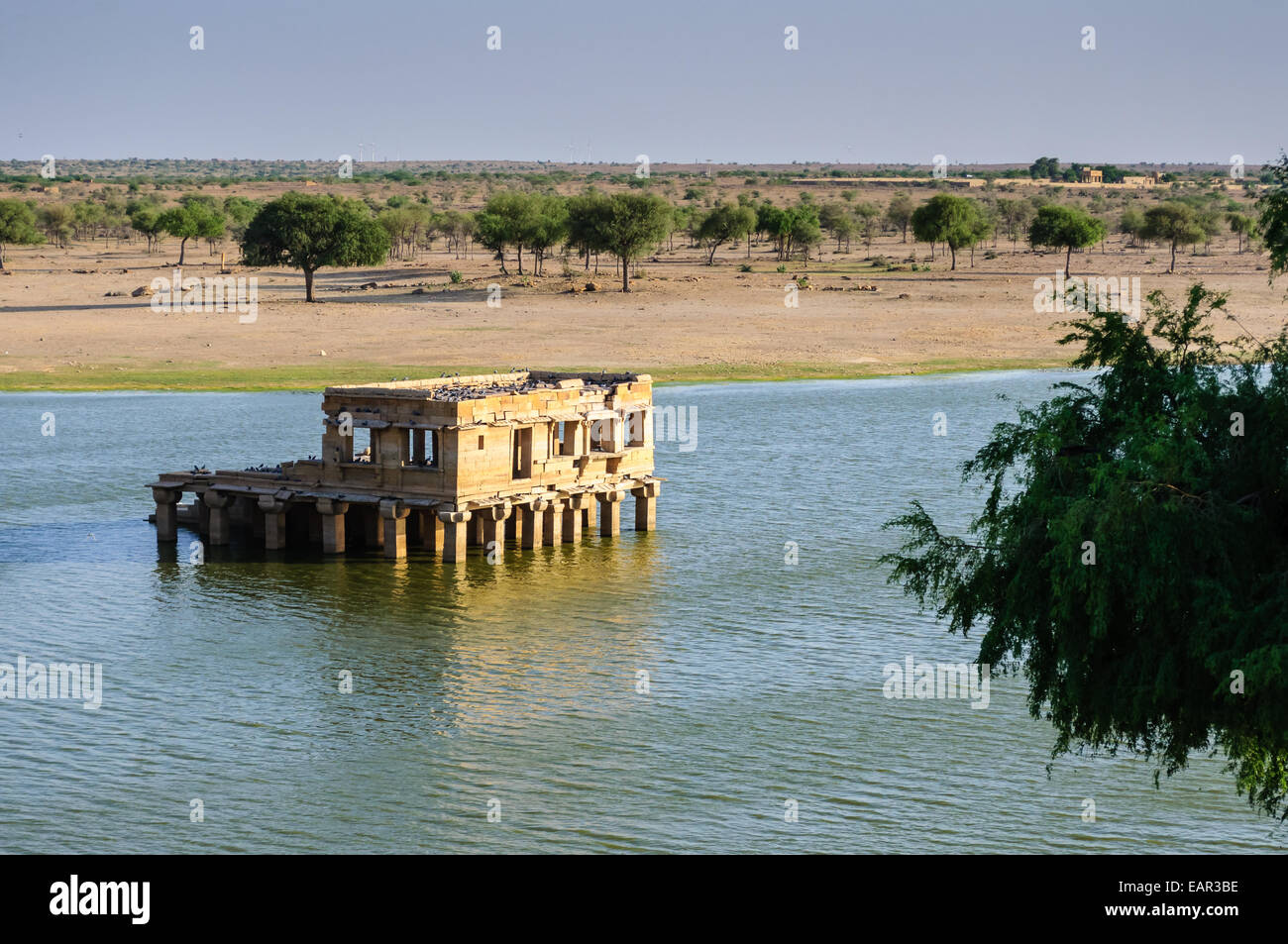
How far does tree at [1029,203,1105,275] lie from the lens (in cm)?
10212

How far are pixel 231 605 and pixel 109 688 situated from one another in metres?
5.47

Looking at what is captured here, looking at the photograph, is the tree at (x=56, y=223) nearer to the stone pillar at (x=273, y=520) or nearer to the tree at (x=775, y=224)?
the tree at (x=775, y=224)

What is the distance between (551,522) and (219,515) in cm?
720

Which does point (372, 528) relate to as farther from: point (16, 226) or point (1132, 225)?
point (1132, 225)

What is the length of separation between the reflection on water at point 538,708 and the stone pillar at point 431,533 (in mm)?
587

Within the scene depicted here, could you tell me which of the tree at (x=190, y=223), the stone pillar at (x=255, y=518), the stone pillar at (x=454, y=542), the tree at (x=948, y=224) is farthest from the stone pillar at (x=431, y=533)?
the tree at (x=190, y=223)

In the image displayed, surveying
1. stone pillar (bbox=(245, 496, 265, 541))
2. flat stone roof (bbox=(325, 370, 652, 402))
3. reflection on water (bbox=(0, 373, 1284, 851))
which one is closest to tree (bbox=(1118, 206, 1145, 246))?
reflection on water (bbox=(0, 373, 1284, 851))

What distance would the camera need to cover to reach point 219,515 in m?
38.6

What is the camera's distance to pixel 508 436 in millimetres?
36688

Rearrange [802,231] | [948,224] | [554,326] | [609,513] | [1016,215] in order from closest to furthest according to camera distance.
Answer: [609,513] → [554,326] → [948,224] → [802,231] → [1016,215]

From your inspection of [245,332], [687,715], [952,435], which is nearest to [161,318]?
[245,332]

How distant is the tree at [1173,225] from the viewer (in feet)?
363

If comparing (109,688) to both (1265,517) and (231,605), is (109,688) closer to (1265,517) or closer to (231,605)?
(231,605)

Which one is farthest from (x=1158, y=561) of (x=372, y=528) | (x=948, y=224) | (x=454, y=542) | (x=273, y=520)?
(x=948, y=224)
